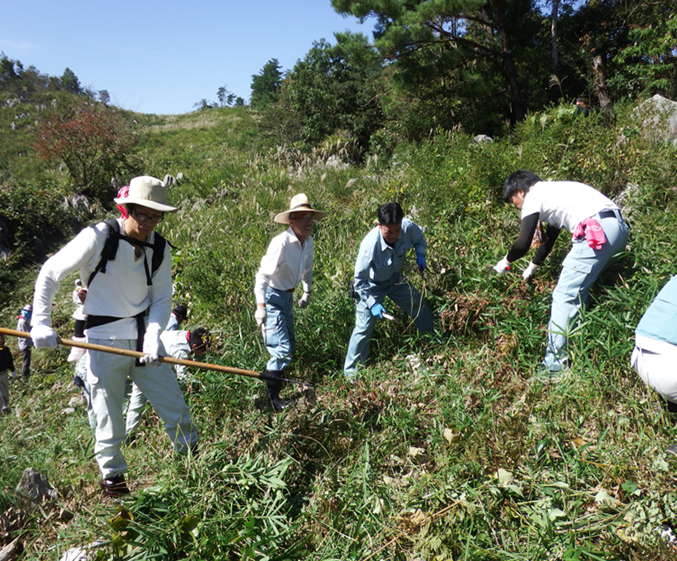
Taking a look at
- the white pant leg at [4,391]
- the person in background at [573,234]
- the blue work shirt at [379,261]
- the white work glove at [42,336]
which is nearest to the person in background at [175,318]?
the white work glove at [42,336]

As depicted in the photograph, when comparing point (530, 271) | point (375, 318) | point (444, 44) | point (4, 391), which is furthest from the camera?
point (444, 44)

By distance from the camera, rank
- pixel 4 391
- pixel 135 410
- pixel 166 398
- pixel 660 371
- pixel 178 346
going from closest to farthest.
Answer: pixel 660 371 < pixel 166 398 < pixel 135 410 < pixel 178 346 < pixel 4 391

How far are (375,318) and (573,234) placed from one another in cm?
176

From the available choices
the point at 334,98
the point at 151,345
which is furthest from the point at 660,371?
the point at 334,98

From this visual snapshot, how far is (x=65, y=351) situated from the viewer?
22.2 ft

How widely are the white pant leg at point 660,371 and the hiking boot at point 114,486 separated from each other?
3250 mm

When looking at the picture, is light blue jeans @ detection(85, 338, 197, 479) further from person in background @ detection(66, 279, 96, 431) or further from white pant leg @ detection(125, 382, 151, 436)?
white pant leg @ detection(125, 382, 151, 436)

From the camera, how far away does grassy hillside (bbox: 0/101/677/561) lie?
7.21 feet

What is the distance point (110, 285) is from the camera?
2.61m

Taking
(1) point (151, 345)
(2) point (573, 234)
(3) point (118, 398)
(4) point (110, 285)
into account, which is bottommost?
(3) point (118, 398)

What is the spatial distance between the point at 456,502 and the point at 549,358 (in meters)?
1.45

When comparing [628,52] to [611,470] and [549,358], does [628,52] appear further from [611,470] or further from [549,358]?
[611,470]

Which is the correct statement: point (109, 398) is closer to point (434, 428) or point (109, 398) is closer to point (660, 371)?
point (434, 428)

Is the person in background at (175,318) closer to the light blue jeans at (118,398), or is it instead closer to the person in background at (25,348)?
the light blue jeans at (118,398)
